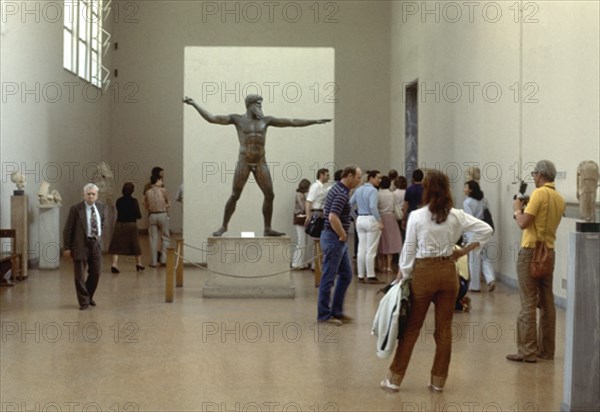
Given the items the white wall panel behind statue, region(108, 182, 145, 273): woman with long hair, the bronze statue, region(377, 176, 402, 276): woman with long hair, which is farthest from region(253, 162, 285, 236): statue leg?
the white wall panel behind statue

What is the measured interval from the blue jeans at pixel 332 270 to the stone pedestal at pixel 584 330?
426cm

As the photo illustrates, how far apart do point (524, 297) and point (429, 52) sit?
14.1 m

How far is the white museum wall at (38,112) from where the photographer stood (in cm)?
1670

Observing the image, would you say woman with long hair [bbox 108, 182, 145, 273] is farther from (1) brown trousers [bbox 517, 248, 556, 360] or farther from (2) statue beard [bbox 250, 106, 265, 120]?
(1) brown trousers [bbox 517, 248, 556, 360]

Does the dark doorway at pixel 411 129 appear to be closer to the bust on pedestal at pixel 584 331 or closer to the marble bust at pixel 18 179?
the marble bust at pixel 18 179

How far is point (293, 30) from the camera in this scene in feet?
94.1

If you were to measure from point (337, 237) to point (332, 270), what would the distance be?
411 millimetres

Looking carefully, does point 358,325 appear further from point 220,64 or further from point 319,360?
point 220,64

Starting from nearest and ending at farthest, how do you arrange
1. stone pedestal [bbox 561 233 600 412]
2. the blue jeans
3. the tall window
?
stone pedestal [bbox 561 233 600 412] → the blue jeans → the tall window

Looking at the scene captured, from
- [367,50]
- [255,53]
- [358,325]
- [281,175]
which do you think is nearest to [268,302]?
[358,325]

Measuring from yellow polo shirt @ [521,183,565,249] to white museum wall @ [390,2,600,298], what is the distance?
3.25m

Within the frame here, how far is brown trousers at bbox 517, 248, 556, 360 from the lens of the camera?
8289mm

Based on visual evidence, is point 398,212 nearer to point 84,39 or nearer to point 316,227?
point 316,227

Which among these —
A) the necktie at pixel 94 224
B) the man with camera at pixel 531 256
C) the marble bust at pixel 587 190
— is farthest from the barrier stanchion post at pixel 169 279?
the marble bust at pixel 587 190
